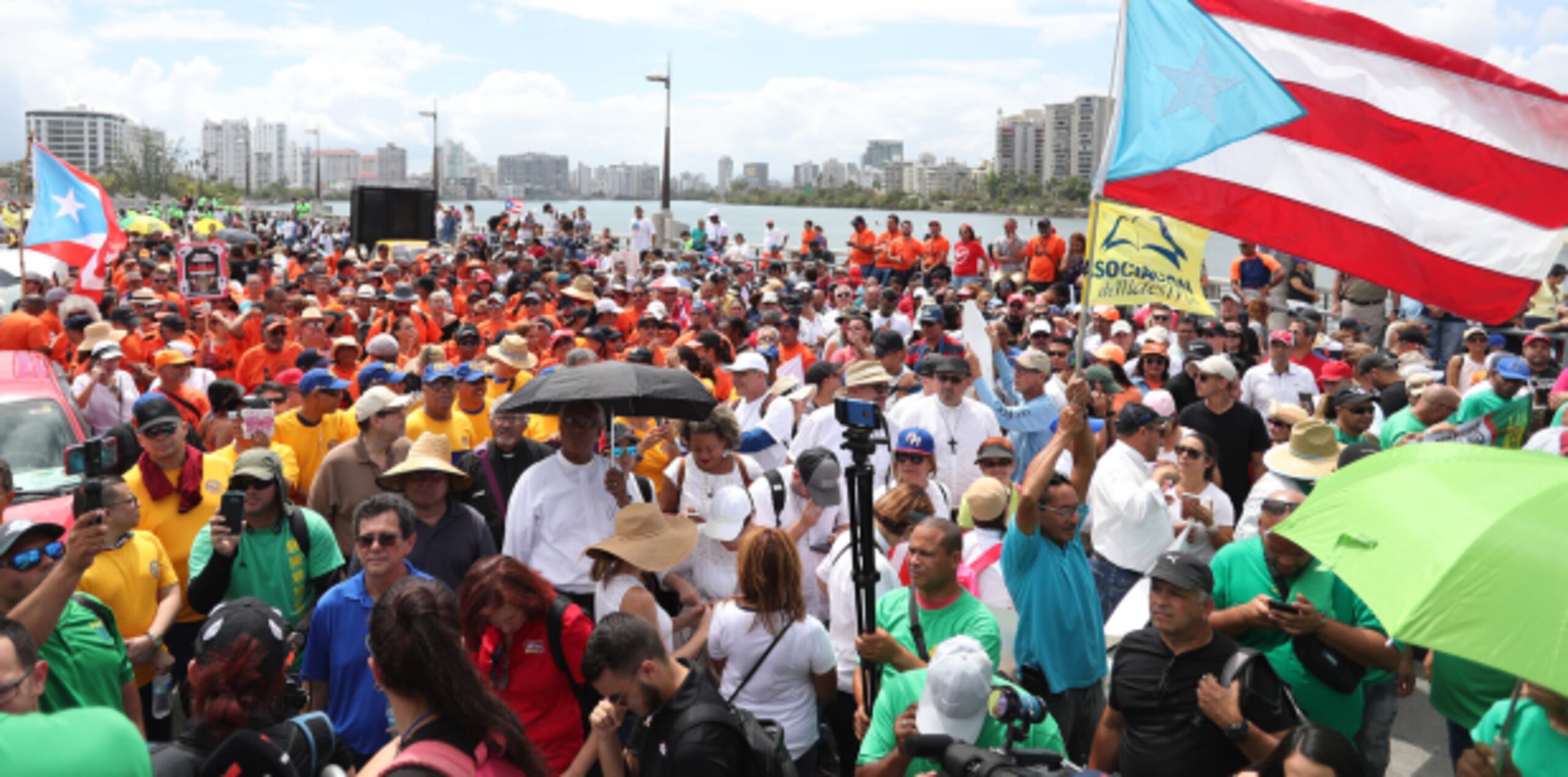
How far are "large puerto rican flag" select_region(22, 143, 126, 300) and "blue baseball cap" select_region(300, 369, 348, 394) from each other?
21.7ft

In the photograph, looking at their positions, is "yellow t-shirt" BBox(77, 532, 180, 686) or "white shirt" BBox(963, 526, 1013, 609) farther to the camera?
"white shirt" BBox(963, 526, 1013, 609)

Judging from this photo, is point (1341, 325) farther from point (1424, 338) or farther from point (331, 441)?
point (331, 441)

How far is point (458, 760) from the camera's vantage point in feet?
9.72

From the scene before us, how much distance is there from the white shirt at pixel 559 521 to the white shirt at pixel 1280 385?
6173 millimetres

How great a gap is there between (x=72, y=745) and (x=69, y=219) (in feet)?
38.3

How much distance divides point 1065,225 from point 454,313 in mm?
31964

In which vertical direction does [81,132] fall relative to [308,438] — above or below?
above

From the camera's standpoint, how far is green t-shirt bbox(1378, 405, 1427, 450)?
7.29 meters

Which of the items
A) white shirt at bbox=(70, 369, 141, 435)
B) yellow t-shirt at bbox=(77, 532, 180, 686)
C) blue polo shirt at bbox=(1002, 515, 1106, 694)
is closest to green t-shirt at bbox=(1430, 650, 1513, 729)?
blue polo shirt at bbox=(1002, 515, 1106, 694)

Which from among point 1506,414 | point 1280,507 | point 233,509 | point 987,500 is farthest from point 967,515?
point 1506,414

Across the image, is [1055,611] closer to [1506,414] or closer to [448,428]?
[448,428]

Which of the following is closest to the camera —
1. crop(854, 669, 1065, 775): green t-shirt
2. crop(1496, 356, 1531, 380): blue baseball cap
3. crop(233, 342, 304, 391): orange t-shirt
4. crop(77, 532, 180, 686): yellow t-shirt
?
crop(854, 669, 1065, 775): green t-shirt

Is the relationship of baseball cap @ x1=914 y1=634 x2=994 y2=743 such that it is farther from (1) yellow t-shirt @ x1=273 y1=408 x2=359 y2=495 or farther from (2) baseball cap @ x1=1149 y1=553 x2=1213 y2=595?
(1) yellow t-shirt @ x1=273 y1=408 x2=359 y2=495

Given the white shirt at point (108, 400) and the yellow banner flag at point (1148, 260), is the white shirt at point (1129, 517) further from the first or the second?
the white shirt at point (108, 400)
